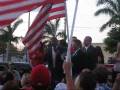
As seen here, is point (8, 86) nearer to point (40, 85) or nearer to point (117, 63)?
point (40, 85)

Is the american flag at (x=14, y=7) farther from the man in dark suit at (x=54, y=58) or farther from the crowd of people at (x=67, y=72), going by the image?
the man in dark suit at (x=54, y=58)

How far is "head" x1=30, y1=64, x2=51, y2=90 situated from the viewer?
495 centimetres

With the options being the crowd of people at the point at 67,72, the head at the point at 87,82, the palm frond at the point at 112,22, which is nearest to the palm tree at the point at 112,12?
the palm frond at the point at 112,22

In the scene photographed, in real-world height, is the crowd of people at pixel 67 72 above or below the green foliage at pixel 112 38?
below

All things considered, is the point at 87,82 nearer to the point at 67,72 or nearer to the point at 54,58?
the point at 67,72

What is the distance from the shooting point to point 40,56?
9789 mm

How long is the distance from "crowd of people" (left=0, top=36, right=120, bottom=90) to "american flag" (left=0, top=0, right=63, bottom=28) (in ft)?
2.81

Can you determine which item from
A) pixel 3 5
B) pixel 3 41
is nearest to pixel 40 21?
pixel 3 5

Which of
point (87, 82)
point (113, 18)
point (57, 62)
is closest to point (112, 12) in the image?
point (113, 18)

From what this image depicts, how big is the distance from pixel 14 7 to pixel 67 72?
3.31 m

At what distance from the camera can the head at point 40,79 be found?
495cm

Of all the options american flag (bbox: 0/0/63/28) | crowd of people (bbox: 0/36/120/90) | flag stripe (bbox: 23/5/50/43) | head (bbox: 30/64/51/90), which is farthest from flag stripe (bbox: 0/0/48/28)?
head (bbox: 30/64/51/90)

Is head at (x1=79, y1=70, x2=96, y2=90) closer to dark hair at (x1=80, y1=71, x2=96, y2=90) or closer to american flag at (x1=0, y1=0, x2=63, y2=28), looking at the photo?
dark hair at (x1=80, y1=71, x2=96, y2=90)

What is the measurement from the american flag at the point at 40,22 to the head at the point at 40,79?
3478 millimetres
